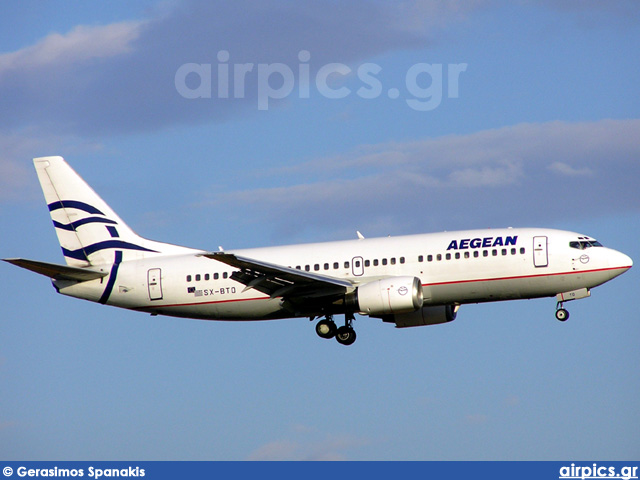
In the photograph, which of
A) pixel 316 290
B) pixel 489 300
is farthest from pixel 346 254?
pixel 489 300

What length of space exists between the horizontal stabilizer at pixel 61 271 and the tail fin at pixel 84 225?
176 centimetres

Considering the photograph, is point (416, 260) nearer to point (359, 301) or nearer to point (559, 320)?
point (359, 301)

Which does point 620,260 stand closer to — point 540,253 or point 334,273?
point 540,253

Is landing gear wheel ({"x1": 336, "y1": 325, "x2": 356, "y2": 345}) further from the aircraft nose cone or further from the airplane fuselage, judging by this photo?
the aircraft nose cone

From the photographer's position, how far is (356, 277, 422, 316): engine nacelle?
→ 1988 inches

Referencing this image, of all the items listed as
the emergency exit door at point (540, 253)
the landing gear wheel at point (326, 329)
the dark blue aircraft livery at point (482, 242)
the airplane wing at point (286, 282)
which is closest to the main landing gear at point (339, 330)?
the landing gear wheel at point (326, 329)

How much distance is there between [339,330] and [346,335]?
48 centimetres

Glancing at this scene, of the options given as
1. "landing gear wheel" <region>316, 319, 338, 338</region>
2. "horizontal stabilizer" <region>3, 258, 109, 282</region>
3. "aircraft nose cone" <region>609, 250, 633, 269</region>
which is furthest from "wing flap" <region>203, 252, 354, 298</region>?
"aircraft nose cone" <region>609, 250, 633, 269</region>

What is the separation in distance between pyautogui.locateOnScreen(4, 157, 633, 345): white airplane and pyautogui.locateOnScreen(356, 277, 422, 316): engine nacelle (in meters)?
0.05

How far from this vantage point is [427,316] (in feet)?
184

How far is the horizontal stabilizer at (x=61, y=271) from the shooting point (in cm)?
5456

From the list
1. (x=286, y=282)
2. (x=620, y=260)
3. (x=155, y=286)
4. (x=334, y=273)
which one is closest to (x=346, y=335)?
(x=334, y=273)

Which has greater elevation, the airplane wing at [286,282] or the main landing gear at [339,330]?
the airplane wing at [286,282]

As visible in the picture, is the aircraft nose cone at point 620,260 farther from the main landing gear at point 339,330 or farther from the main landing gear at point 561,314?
the main landing gear at point 339,330
